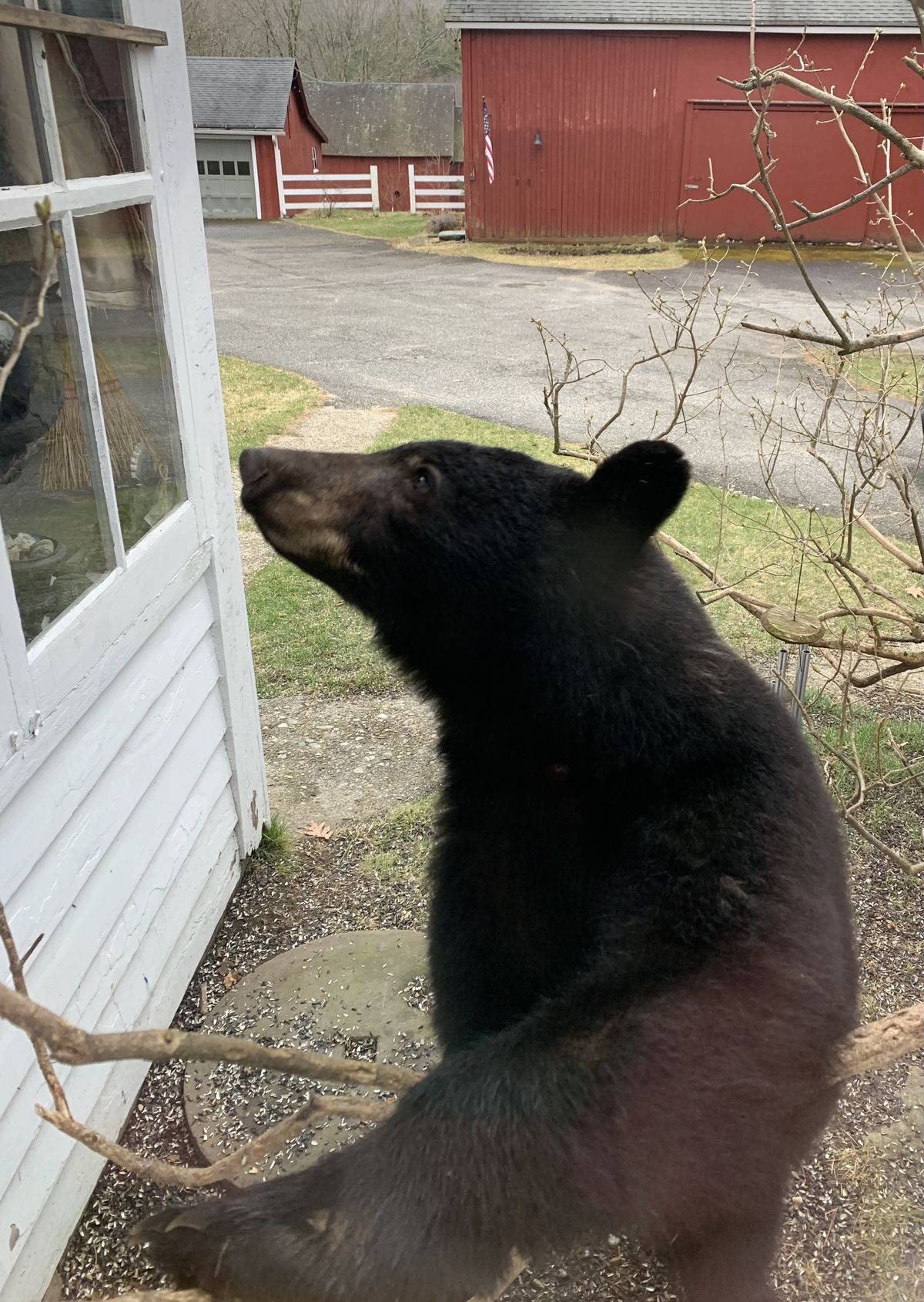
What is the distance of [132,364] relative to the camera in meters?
2.84

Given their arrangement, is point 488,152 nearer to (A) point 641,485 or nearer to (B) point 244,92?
(B) point 244,92

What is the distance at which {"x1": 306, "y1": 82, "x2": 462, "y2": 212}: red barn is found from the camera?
3844cm

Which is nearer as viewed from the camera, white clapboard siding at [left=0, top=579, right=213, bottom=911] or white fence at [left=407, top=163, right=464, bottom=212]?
white clapboard siding at [left=0, top=579, right=213, bottom=911]

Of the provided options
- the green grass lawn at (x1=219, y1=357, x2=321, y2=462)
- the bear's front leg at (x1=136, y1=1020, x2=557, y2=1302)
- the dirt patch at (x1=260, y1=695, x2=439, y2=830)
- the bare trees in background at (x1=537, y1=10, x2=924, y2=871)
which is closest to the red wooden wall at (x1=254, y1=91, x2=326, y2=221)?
the bare trees in background at (x1=537, y1=10, x2=924, y2=871)

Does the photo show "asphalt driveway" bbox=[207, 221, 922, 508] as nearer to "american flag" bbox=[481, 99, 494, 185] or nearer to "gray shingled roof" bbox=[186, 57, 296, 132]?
"american flag" bbox=[481, 99, 494, 185]

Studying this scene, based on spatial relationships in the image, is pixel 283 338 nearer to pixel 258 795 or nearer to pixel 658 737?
pixel 258 795

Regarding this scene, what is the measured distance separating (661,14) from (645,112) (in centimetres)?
210

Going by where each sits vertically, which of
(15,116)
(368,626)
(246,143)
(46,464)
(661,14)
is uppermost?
(661,14)

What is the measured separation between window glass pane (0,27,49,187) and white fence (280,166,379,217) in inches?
1454

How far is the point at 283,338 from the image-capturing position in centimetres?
1395

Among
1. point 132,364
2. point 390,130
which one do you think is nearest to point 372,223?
point 390,130

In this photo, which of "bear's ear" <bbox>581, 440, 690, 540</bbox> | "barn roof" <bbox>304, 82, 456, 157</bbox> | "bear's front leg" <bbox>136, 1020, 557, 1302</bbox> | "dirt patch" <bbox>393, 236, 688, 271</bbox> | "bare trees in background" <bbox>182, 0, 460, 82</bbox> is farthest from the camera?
"bare trees in background" <bbox>182, 0, 460, 82</bbox>

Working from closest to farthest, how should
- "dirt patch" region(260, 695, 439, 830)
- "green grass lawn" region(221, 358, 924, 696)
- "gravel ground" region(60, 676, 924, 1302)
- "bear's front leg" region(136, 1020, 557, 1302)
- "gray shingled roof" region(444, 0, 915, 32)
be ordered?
"bear's front leg" region(136, 1020, 557, 1302) → "gravel ground" region(60, 676, 924, 1302) → "dirt patch" region(260, 695, 439, 830) → "green grass lawn" region(221, 358, 924, 696) → "gray shingled roof" region(444, 0, 915, 32)

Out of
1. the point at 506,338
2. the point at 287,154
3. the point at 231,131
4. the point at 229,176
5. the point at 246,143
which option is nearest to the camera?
the point at 506,338
